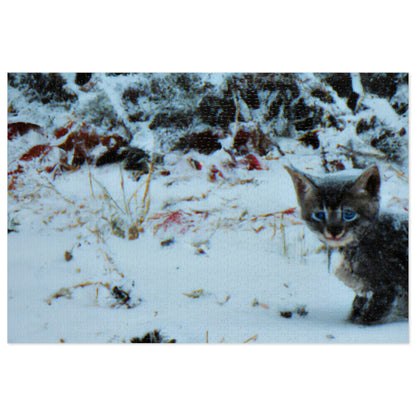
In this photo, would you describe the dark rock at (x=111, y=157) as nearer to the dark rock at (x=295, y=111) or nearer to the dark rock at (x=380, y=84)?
the dark rock at (x=295, y=111)

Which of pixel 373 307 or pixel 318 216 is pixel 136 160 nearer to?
pixel 318 216

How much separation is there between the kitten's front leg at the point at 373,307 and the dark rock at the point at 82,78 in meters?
1.56

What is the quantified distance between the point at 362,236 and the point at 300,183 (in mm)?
352

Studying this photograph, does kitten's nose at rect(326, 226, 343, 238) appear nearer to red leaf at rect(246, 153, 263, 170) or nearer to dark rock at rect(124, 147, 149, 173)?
red leaf at rect(246, 153, 263, 170)

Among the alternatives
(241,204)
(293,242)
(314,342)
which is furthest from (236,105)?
(314,342)

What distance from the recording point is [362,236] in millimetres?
1986

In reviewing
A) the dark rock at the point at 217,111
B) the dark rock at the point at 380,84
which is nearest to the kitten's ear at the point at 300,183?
the dark rock at the point at 217,111

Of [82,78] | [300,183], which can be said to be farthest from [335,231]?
[82,78]

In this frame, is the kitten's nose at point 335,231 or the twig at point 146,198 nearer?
the kitten's nose at point 335,231

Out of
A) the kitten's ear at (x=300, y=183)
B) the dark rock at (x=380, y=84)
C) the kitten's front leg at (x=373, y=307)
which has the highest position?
the dark rock at (x=380, y=84)

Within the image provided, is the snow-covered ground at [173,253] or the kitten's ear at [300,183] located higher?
the kitten's ear at [300,183]

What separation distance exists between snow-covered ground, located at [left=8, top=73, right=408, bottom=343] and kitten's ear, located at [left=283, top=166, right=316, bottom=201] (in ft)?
0.11

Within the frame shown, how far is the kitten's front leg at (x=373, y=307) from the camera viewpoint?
202 centimetres

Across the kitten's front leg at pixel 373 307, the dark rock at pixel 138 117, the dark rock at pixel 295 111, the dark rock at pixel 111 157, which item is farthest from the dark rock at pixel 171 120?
the kitten's front leg at pixel 373 307
